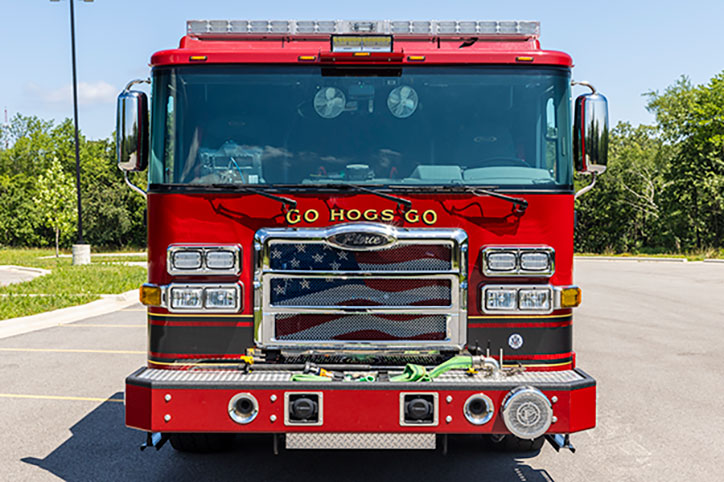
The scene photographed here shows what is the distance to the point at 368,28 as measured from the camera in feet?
15.8

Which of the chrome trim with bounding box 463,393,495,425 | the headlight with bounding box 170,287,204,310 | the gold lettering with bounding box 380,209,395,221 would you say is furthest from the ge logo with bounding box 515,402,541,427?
the headlight with bounding box 170,287,204,310

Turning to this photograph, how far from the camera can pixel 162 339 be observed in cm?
447

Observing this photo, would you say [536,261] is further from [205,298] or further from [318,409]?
[205,298]

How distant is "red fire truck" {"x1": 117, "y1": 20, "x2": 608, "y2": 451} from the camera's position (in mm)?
4379

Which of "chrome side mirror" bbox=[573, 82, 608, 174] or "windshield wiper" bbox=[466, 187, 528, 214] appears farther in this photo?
"chrome side mirror" bbox=[573, 82, 608, 174]

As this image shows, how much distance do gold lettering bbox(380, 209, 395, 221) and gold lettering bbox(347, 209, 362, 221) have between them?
137 millimetres

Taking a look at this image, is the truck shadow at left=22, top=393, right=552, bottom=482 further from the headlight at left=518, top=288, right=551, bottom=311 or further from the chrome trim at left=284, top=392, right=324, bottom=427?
the headlight at left=518, top=288, right=551, bottom=311

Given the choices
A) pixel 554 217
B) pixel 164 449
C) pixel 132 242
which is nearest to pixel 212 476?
pixel 164 449

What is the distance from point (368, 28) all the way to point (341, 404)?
240 cm

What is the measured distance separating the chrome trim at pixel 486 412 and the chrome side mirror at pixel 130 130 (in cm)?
242

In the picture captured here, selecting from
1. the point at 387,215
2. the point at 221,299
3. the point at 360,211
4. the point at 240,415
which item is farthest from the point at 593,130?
the point at 240,415

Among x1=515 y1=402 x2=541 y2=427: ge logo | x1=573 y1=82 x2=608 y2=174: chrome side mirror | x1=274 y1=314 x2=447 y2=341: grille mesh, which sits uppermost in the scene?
x1=573 y1=82 x2=608 y2=174: chrome side mirror

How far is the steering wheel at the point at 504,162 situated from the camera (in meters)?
4.56

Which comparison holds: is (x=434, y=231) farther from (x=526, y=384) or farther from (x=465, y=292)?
(x=526, y=384)
